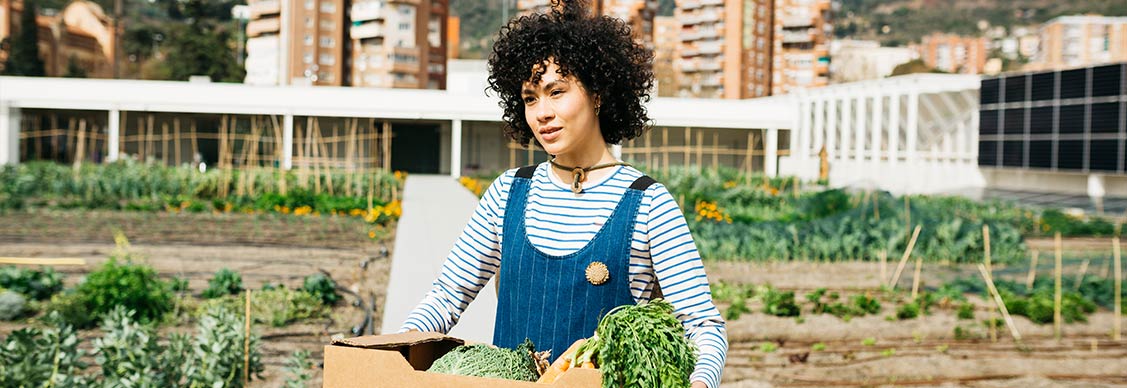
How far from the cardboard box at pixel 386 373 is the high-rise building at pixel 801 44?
288 ft

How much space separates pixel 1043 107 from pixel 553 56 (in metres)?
26.5

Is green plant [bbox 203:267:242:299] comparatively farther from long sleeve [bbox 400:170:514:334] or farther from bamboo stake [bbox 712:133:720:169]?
bamboo stake [bbox 712:133:720:169]

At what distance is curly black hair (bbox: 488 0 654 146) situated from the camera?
7.02 feet

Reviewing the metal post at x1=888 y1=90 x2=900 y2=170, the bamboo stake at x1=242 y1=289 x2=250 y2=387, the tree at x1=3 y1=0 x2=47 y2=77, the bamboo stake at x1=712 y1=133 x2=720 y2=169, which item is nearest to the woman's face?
the bamboo stake at x1=242 y1=289 x2=250 y2=387

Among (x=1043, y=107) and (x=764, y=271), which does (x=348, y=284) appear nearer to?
(x=764, y=271)

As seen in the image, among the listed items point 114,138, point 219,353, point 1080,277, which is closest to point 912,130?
point 1080,277

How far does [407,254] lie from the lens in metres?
9.85

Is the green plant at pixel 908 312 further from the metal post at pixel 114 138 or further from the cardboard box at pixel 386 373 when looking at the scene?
the metal post at pixel 114 138

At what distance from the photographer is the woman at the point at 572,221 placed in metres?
2.02

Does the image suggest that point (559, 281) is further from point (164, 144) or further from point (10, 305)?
point (164, 144)

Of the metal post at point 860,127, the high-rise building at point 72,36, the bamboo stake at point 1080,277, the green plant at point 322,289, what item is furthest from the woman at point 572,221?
the high-rise building at point 72,36

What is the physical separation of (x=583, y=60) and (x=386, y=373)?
2.51ft

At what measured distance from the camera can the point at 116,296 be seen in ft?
23.2

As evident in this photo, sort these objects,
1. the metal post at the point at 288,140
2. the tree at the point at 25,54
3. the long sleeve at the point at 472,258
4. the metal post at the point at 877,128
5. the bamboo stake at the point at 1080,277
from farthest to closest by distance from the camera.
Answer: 1. the tree at the point at 25,54
2. the metal post at the point at 877,128
3. the metal post at the point at 288,140
4. the bamboo stake at the point at 1080,277
5. the long sleeve at the point at 472,258
